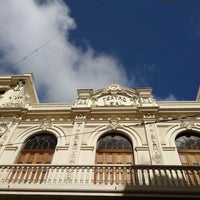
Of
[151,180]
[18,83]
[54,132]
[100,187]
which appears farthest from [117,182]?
[18,83]

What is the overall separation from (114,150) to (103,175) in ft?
7.35

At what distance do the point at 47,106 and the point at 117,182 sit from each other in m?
7.49

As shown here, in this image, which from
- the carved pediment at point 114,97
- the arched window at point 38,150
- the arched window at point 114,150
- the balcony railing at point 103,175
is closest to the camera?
the balcony railing at point 103,175

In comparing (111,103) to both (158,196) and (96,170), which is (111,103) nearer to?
(96,170)

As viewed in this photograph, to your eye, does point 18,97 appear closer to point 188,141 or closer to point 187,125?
point 187,125

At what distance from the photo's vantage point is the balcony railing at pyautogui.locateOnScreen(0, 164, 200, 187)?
788 cm

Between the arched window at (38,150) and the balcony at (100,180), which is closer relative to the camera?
the balcony at (100,180)

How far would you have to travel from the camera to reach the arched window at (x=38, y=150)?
10193 millimetres

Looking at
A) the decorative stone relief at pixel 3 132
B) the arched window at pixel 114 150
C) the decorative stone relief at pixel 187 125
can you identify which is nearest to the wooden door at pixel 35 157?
the decorative stone relief at pixel 3 132

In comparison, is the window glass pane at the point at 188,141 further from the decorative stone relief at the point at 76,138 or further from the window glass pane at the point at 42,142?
the window glass pane at the point at 42,142

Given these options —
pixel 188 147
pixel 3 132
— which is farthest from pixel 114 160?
pixel 3 132

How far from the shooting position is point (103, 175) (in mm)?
8266

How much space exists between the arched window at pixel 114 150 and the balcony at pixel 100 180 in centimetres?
151

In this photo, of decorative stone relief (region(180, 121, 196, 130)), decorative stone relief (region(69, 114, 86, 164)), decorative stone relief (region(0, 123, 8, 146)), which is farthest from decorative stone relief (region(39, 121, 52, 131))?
decorative stone relief (region(180, 121, 196, 130))
